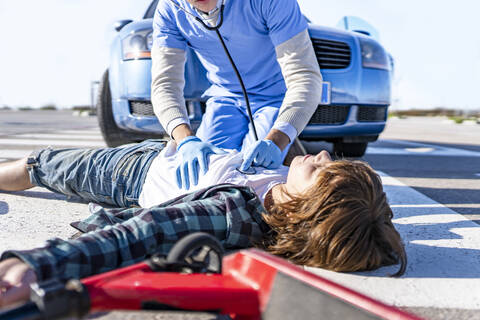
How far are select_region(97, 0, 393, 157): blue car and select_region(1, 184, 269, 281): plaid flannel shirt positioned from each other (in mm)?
1741

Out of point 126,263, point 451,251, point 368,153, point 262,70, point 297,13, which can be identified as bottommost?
point 368,153

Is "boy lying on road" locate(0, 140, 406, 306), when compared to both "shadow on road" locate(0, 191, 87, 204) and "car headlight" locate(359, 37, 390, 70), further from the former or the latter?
A: "car headlight" locate(359, 37, 390, 70)

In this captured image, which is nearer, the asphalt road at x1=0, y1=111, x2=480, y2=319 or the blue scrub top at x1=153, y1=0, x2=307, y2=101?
the asphalt road at x1=0, y1=111, x2=480, y2=319

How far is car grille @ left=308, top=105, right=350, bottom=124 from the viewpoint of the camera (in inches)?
150

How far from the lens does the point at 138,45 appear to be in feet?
11.1

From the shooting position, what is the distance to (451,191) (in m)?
2.96

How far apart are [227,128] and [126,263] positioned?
1.51 metres

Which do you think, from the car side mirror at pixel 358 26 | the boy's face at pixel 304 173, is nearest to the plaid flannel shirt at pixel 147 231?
the boy's face at pixel 304 173

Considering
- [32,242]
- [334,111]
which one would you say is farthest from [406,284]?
[334,111]

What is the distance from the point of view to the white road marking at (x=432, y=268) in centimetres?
133

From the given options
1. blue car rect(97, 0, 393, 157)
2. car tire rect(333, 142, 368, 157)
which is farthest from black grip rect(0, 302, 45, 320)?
car tire rect(333, 142, 368, 157)

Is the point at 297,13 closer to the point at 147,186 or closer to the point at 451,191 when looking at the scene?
the point at 147,186

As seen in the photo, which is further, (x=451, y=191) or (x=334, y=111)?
(x=334, y=111)

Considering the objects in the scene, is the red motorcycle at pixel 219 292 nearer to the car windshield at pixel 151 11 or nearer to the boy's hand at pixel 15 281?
the boy's hand at pixel 15 281
